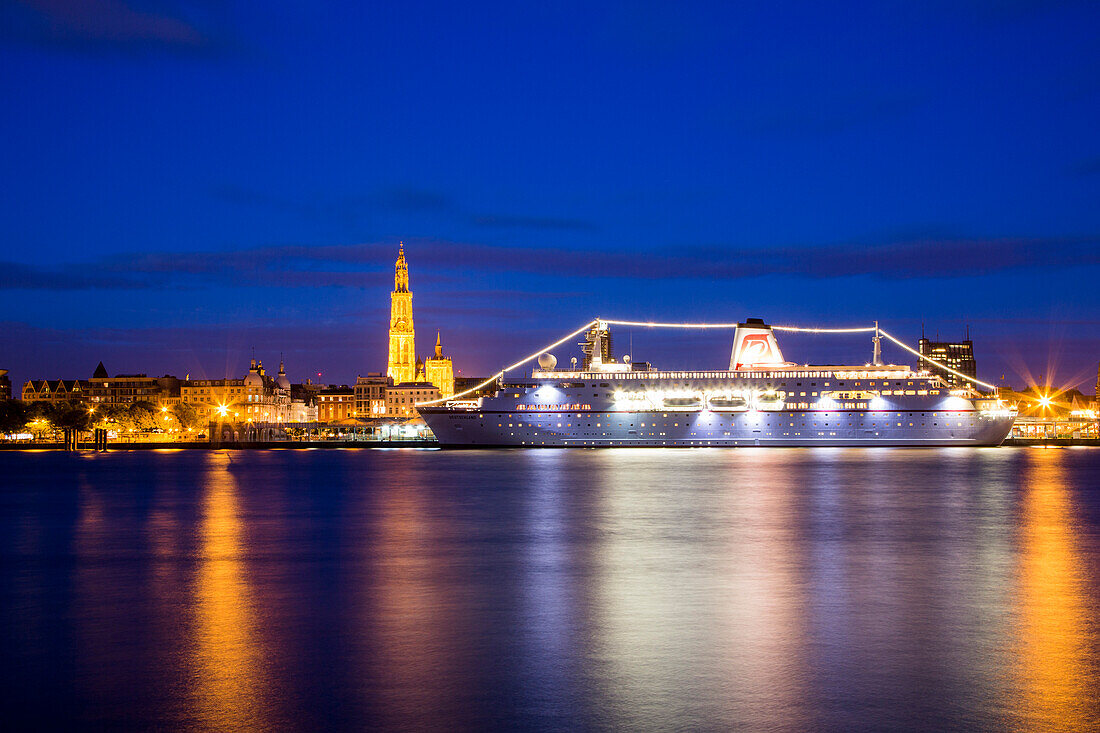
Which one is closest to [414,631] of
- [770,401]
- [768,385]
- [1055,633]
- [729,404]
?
[1055,633]

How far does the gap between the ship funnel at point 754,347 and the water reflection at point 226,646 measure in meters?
62.6

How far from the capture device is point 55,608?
16.0m

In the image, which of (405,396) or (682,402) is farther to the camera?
(405,396)

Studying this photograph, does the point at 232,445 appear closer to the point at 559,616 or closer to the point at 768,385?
the point at 768,385

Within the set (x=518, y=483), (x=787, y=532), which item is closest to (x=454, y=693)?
(x=787, y=532)

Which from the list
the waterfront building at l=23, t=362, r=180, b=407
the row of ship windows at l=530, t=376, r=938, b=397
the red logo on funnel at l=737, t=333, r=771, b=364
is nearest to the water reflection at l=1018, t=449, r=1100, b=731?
the row of ship windows at l=530, t=376, r=938, b=397

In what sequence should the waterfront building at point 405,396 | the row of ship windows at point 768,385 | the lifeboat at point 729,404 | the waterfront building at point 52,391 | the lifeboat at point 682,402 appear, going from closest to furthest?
the row of ship windows at point 768,385, the lifeboat at point 729,404, the lifeboat at point 682,402, the waterfront building at point 52,391, the waterfront building at point 405,396

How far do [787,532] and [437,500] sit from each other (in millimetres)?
15629

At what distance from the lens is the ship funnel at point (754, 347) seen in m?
82.5

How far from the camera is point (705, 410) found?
79.4 meters

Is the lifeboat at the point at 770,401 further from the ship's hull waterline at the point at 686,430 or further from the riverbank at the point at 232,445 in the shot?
the riverbank at the point at 232,445

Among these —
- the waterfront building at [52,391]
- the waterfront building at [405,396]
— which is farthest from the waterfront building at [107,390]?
the waterfront building at [405,396]

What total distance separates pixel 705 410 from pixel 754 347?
807 cm

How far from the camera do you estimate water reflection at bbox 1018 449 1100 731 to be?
9922mm
